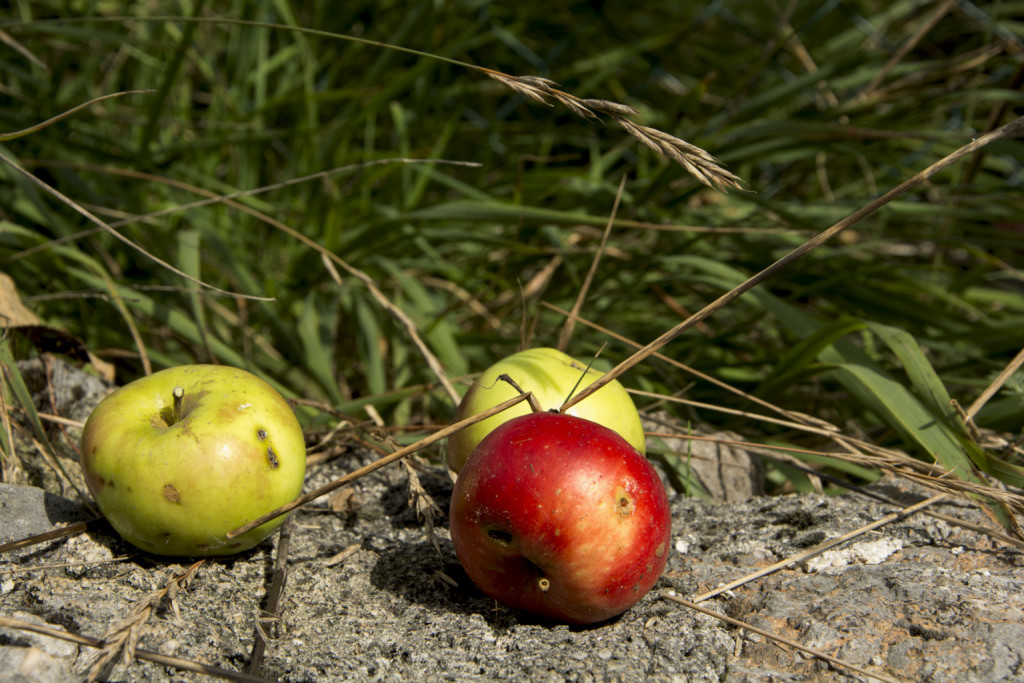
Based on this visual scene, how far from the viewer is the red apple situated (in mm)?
1175

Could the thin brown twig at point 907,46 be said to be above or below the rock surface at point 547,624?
above

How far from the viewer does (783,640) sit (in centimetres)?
118

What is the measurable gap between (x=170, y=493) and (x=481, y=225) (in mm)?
1676

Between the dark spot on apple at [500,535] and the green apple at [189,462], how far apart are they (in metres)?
0.41

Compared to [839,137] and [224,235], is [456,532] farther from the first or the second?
[839,137]

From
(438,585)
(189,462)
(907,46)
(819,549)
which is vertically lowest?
(438,585)

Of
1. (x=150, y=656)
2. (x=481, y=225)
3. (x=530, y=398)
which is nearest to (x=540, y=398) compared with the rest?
(x=530, y=398)

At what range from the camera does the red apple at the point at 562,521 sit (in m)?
1.17

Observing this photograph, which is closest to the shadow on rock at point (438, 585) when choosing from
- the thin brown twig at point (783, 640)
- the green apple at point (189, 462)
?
the thin brown twig at point (783, 640)

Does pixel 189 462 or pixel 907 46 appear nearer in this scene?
pixel 189 462

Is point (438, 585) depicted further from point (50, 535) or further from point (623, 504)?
point (50, 535)

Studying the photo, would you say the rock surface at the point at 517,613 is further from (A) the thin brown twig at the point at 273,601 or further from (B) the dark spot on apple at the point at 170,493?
(B) the dark spot on apple at the point at 170,493

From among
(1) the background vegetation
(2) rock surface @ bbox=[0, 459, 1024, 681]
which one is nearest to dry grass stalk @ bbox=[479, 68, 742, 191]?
(1) the background vegetation

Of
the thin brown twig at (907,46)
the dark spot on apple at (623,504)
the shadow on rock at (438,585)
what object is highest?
the thin brown twig at (907,46)
